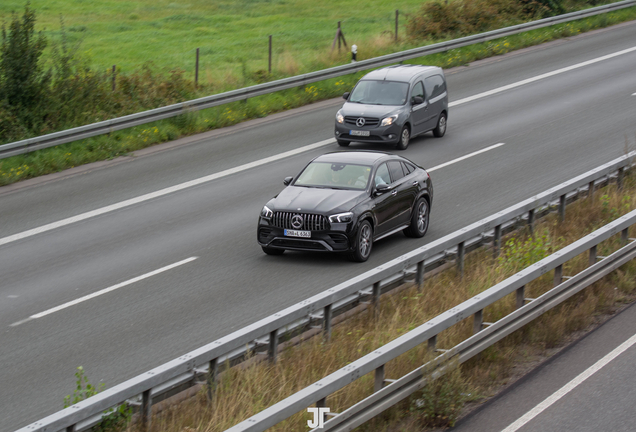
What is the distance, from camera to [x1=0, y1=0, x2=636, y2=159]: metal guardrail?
65.8 ft

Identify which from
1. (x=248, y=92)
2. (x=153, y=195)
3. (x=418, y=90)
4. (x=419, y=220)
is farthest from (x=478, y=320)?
(x=248, y=92)

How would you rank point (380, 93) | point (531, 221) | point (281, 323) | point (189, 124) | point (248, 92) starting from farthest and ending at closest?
point (248, 92) < point (189, 124) < point (380, 93) < point (531, 221) < point (281, 323)

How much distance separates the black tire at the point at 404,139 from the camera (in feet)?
69.8

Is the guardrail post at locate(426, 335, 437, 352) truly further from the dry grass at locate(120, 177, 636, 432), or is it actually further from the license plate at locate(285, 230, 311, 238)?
the license plate at locate(285, 230, 311, 238)

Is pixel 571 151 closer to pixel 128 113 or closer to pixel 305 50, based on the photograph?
pixel 128 113

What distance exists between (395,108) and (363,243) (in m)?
8.31

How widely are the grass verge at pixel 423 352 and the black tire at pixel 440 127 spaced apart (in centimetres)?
968

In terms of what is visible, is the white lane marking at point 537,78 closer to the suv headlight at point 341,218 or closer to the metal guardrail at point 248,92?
the metal guardrail at point 248,92

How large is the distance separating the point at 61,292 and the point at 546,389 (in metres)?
7.12

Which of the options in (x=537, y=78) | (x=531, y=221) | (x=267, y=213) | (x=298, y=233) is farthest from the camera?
(x=537, y=78)

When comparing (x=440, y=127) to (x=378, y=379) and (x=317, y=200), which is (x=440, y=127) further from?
(x=378, y=379)

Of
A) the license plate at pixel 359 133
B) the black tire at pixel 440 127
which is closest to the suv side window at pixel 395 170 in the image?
the license plate at pixel 359 133

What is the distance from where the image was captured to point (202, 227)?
15.6 meters

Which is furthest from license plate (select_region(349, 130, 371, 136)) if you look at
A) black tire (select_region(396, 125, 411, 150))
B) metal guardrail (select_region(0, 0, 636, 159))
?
metal guardrail (select_region(0, 0, 636, 159))
